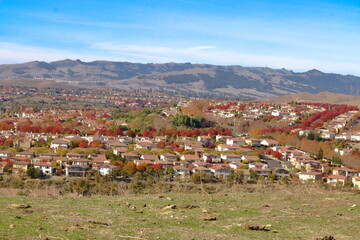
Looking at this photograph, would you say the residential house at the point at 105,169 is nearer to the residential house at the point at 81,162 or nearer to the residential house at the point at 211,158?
the residential house at the point at 81,162

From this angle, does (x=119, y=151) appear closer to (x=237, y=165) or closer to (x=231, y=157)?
(x=231, y=157)

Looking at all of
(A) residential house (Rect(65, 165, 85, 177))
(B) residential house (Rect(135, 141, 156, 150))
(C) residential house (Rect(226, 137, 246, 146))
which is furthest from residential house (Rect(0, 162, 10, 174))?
(C) residential house (Rect(226, 137, 246, 146))

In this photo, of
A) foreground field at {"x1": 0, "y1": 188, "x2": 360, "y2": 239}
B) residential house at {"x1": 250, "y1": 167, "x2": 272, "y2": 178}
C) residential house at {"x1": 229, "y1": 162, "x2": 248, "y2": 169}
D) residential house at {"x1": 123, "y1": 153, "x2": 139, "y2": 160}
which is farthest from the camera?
residential house at {"x1": 123, "y1": 153, "x2": 139, "y2": 160}

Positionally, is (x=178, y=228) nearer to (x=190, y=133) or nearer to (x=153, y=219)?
(x=153, y=219)

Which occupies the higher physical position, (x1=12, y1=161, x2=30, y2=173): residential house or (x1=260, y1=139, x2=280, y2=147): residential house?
(x1=260, y1=139, x2=280, y2=147): residential house

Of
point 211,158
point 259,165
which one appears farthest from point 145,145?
point 259,165

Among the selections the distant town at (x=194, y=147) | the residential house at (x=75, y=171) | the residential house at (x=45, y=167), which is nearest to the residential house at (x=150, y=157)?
the distant town at (x=194, y=147)

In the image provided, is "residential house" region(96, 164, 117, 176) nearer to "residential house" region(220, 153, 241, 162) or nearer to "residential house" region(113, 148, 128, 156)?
"residential house" region(113, 148, 128, 156)

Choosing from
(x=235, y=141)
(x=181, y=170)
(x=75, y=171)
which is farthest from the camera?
(x=235, y=141)
